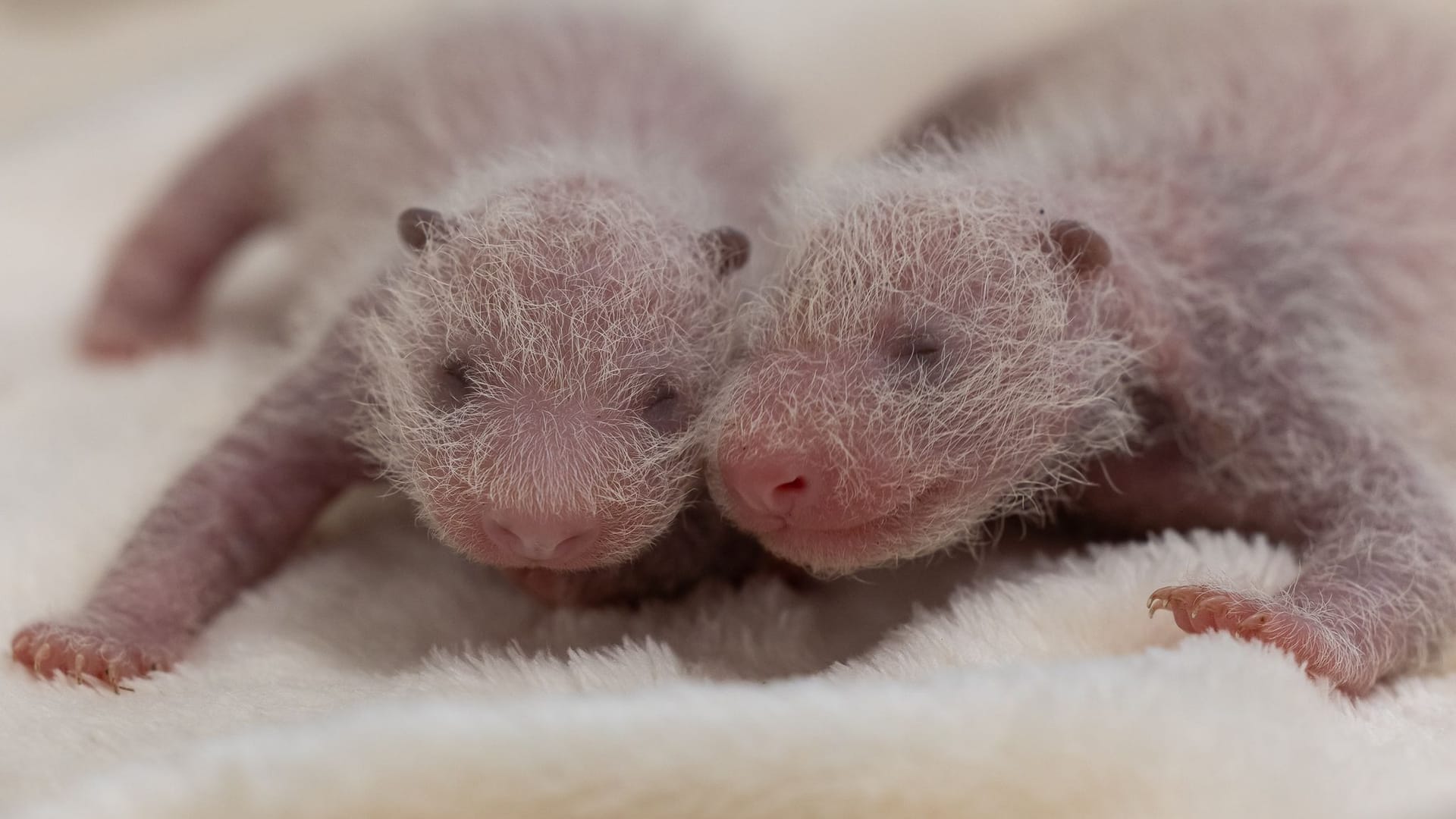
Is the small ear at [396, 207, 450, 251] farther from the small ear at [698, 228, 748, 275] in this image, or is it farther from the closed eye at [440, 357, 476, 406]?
the small ear at [698, 228, 748, 275]

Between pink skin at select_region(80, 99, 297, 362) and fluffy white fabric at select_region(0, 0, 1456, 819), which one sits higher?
pink skin at select_region(80, 99, 297, 362)

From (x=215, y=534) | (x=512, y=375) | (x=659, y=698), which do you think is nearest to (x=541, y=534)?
(x=512, y=375)

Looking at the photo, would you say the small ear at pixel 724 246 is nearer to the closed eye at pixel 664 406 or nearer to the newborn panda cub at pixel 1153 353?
the newborn panda cub at pixel 1153 353

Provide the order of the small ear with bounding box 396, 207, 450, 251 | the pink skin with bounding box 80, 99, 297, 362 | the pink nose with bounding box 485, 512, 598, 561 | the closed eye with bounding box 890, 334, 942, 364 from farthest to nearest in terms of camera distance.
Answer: the pink skin with bounding box 80, 99, 297, 362 → the small ear with bounding box 396, 207, 450, 251 → the closed eye with bounding box 890, 334, 942, 364 → the pink nose with bounding box 485, 512, 598, 561

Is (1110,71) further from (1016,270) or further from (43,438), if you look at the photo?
(43,438)

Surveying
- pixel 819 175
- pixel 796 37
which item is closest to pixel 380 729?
pixel 819 175

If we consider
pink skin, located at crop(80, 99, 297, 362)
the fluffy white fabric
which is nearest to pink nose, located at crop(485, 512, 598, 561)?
the fluffy white fabric
